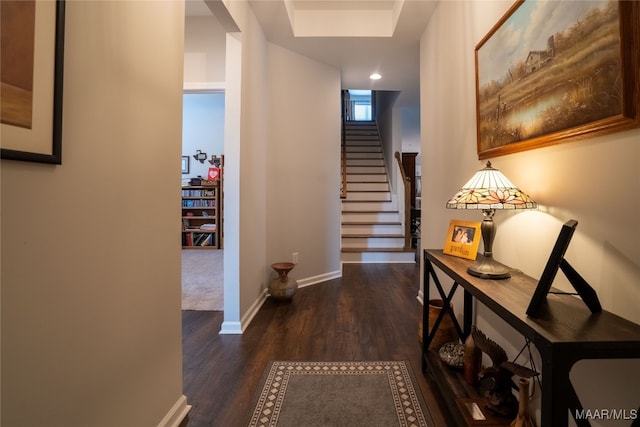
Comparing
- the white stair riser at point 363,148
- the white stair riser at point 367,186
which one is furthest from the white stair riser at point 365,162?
the white stair riser at point 367,186

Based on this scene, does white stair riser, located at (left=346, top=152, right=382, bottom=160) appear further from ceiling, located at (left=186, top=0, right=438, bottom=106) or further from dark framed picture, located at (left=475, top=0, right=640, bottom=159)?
dark framed picture, located at (left=475, top=0, right=640, bottom=159)

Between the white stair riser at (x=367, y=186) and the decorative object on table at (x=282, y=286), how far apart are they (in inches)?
142

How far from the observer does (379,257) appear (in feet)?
16.3

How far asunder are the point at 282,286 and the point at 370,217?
3012mm

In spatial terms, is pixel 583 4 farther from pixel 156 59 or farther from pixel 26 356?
pixel 26 356

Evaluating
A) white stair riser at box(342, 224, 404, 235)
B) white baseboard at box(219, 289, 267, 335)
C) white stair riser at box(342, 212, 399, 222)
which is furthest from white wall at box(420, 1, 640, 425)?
white stair riser at box(342, 212, 399, 222)

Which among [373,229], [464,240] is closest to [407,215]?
[373,229]

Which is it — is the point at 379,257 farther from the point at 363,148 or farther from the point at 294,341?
the point at 363,148

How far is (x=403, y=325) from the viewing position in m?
2.57

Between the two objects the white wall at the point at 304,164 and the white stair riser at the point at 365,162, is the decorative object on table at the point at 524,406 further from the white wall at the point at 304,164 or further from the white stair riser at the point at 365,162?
the white stair riser at the point at 365,162

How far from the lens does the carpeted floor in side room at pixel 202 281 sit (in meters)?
3.12

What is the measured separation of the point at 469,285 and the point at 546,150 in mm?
635

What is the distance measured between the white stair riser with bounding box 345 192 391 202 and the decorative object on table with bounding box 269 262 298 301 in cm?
324

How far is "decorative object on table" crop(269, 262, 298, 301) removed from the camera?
305 centimetres
